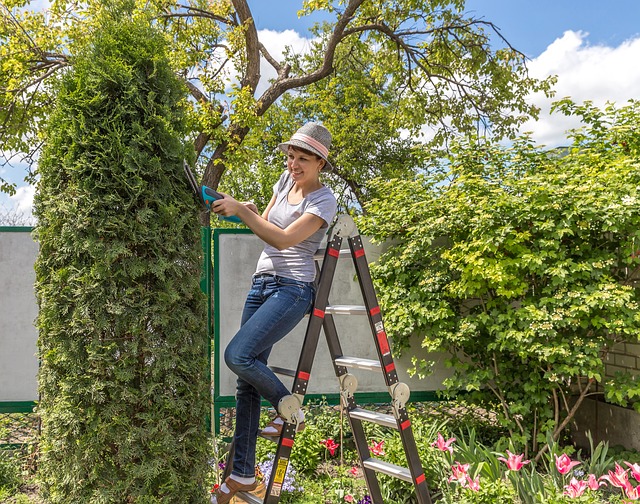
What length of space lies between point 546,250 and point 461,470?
1.84m

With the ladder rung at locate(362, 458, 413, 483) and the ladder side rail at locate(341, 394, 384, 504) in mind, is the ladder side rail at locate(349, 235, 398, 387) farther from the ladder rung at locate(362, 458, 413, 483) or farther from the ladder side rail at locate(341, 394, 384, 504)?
the ladder rung at locate(362, 458, 413, 483)

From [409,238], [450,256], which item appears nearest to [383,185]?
[409,238]

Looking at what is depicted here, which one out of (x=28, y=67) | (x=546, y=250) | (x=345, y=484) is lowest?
(x=345, y=484)

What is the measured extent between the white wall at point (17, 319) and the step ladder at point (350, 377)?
2617 millimetres

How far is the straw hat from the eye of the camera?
3072 mm

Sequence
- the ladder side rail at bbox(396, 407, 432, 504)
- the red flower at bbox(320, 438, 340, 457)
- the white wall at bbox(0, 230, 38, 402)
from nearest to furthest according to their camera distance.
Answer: the ladder side rail at bbox(396, 407, 432, 504) → the red flower at bbox(320, 438, 340, 457) → the white wall at bbox(0, 230, 38, 402)

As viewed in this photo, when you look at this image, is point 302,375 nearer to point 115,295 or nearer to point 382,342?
point 382,342

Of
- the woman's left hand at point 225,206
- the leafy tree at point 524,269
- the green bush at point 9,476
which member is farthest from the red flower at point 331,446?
the woman's left hand at point 225,206

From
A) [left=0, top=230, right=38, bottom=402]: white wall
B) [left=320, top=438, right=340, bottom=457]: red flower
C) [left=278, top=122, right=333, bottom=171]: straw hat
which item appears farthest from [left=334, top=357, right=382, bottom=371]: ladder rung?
[left=0, top=230, right=38, bottom=402]: white wall

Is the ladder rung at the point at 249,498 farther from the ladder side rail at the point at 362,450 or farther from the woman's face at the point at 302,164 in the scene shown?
the woman's face at the point at 302,164

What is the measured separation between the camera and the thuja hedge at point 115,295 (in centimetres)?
249

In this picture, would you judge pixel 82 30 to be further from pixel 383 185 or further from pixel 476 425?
pixel 476 425

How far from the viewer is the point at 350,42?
1373 cm

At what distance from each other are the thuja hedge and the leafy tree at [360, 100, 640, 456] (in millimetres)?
2718
